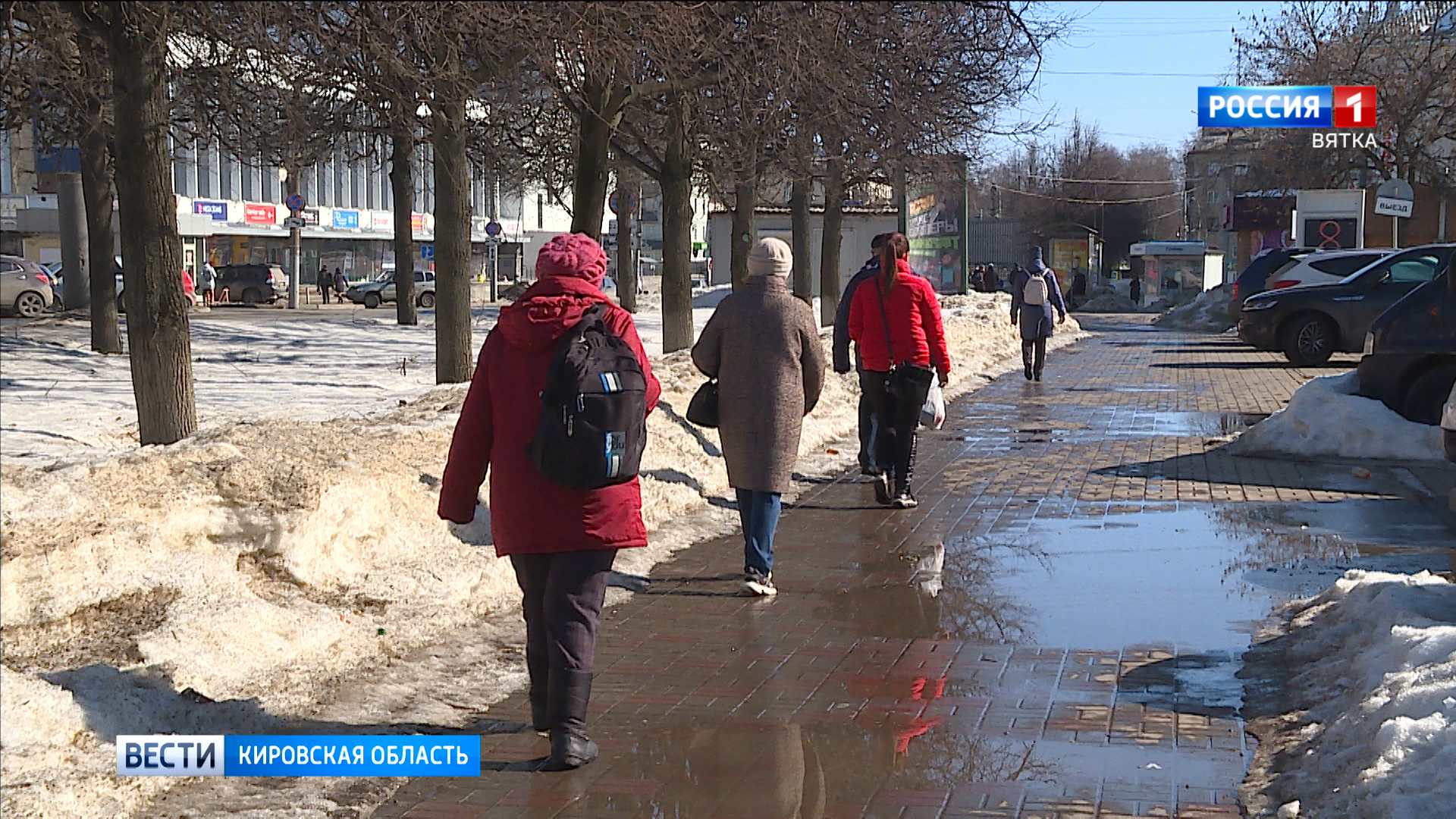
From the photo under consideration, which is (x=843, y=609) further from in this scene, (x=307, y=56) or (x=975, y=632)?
(x=307, y=56)

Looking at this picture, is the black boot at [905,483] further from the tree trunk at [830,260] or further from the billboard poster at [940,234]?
the billboard poster at [940,234]

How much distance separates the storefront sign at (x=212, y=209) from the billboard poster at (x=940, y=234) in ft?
107

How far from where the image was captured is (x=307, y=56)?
1024 centimetres

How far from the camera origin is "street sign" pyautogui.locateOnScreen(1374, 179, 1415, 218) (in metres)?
29.1

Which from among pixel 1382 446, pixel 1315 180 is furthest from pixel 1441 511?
pixel 1315 180

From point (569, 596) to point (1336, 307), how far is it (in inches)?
796

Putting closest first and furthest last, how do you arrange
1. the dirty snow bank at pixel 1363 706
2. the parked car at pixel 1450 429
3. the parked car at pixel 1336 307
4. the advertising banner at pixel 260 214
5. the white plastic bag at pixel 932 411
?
the dirty snow bank at pixel 1363 706 < the parked car at pixel 1450 429 < the white plastic bag at pixel 932 411 < the parked car at pixel 1336 307 < the advertising banner at pixel 260 214

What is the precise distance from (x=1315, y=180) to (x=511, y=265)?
152 feet

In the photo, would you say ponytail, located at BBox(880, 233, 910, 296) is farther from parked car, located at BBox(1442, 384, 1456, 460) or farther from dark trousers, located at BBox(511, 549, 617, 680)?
dark trousers, located at BBox(511, 549, 617, 680)

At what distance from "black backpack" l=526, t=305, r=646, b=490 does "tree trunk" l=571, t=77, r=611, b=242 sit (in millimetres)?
11373

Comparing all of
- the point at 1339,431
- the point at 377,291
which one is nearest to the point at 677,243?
the point at 1339,431

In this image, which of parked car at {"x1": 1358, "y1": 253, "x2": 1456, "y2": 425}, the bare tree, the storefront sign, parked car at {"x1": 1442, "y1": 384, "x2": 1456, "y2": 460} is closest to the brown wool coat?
parked car at {"x1": 1442, "y1": 384, "x2": 1456, "y2": 460}

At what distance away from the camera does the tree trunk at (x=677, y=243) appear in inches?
755

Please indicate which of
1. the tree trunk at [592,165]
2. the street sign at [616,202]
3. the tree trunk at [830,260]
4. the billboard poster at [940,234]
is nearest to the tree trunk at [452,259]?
the tree trunk at [592,165]
